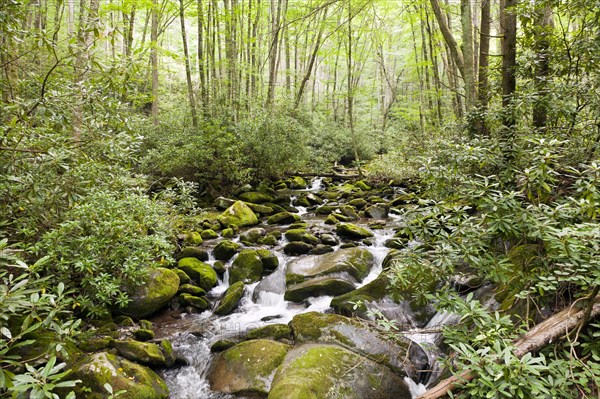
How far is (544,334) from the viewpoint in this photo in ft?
8.90

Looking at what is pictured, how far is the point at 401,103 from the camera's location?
78.5ft

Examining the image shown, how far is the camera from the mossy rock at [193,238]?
8.39 metres

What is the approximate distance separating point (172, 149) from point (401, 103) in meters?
17.6

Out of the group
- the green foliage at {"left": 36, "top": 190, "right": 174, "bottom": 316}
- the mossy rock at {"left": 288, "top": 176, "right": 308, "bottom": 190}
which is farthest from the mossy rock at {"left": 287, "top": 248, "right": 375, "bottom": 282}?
the mossy rock at {"left": 288, "top": 176, "right": 308, "bottom": 190}

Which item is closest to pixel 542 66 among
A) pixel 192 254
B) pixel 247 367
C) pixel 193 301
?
pixel 247 367

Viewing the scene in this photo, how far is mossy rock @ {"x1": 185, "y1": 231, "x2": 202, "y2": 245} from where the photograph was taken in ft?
27.5

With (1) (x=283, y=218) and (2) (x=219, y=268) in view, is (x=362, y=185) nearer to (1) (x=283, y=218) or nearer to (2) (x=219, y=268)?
(1) (x=283, y=218)

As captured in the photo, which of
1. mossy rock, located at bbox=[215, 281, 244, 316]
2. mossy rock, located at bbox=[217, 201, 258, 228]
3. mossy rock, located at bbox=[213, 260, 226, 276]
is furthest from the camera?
mossy rock, located at bbox=[217, 201, 258, 228]

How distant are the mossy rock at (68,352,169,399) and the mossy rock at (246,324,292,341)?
135 cm

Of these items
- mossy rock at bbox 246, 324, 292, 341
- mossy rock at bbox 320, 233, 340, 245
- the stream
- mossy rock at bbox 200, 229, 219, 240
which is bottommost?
the stream

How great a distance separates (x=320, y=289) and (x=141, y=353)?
313 cm

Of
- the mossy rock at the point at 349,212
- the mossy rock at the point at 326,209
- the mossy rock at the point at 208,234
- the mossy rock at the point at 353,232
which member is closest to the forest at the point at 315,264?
the mossy rock at the point at 353,232

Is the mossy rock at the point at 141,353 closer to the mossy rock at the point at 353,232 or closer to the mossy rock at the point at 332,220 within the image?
the mossy rock at the point at 353,232

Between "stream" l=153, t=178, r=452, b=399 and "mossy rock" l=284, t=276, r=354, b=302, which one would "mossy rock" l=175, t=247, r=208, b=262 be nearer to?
"stream" l=153, t=178, r=452, b=399
